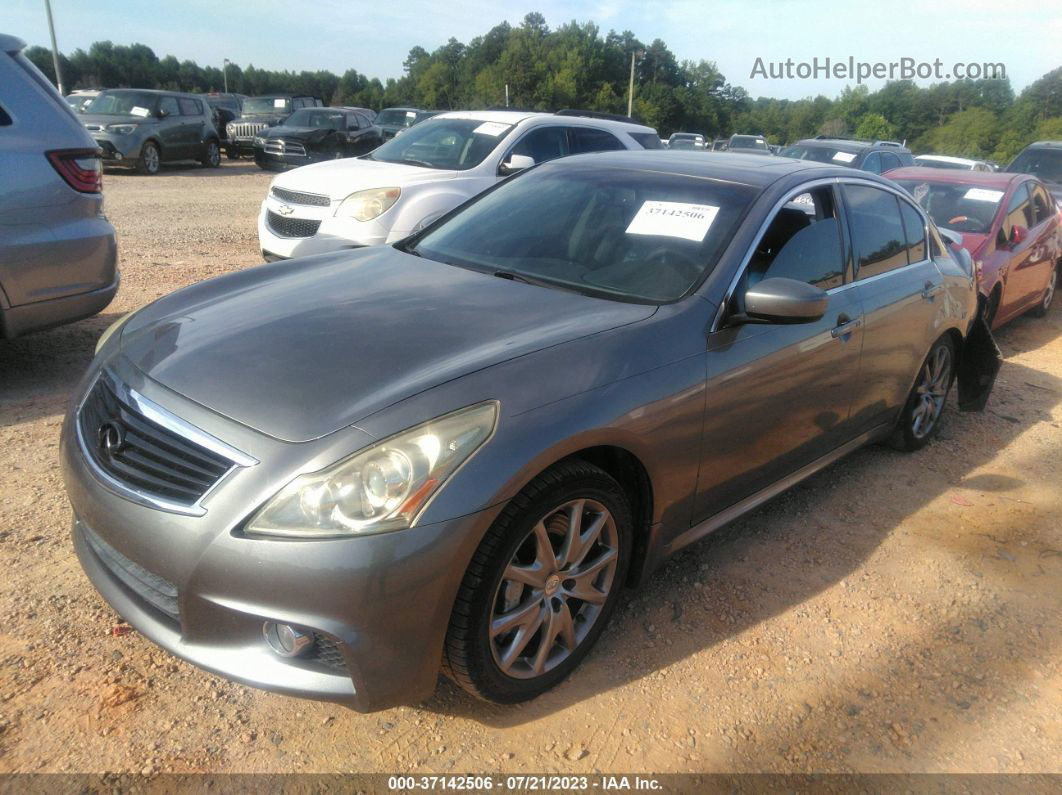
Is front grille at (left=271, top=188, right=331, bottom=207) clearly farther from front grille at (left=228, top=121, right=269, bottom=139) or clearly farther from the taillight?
front grille at (left=228, top=121, right=269, bottom=139)

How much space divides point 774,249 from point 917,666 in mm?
1597

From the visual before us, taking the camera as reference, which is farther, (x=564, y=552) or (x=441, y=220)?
(x=441, y=220)

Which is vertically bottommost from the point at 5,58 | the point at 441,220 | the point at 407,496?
the point at 407,496

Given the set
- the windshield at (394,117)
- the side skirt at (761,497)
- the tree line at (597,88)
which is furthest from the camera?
the tree line at (597,88)

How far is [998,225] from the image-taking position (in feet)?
22.5

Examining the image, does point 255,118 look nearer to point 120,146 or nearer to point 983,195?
point 120,146

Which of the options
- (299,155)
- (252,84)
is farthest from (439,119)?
(252,84)

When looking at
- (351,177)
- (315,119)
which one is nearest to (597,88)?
(315,119)

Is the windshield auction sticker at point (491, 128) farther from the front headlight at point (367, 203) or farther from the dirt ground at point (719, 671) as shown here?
the dirt ground at point (719, 671)

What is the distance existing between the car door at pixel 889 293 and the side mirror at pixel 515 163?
3905 millimetres

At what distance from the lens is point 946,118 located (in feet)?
267

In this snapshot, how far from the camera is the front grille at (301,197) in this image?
6.74 meters

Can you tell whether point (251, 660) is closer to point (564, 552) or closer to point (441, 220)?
point (564, 552)

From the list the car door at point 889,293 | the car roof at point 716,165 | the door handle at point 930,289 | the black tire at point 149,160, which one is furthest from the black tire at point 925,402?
the black tire at point 149,160
